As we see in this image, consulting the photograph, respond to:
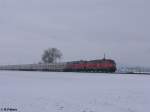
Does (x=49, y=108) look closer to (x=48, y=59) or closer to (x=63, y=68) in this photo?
(x=63, y=68)

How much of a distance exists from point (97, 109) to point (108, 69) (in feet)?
225

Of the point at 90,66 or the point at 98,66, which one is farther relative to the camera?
the point at 90,66

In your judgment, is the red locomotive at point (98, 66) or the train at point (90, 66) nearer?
the red locomotive at point (98, 66)

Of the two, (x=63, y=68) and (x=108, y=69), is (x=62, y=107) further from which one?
(x=63, y=68)

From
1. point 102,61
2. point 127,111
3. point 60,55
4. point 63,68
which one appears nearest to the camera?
point 127,111

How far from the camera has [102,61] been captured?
82.2m

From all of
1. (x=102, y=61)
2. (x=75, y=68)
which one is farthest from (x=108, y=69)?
(x=75, y=68)

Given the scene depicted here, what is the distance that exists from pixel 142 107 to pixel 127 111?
1510mm

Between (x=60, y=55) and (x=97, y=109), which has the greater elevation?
(x=60, y=55)

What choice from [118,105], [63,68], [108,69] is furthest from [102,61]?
[118,105]

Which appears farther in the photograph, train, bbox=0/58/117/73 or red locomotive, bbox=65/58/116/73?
train, bbox=0/58/117/73

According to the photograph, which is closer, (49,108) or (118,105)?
(49,108)

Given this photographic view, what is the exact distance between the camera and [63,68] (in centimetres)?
10344

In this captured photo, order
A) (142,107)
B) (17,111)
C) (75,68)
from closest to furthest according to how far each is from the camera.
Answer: (17,111) < (142,107) < (75,68)
